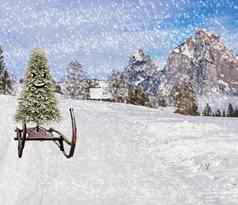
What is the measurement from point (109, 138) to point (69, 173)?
7945 millimetres

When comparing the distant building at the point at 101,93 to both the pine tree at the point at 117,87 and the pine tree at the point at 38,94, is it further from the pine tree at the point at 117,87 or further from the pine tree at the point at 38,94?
the pine tree at the point at 38,94

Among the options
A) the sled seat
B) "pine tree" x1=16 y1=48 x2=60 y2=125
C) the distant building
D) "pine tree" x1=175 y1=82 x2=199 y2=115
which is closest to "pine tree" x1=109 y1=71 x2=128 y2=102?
the distant building

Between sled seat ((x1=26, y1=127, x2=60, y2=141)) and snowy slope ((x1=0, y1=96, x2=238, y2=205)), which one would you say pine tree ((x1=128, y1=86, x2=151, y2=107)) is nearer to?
snowy slope ((x1=0, y1=96, x2=238, y2=205))

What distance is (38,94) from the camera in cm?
1941

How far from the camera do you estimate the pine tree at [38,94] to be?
1834 centimetres

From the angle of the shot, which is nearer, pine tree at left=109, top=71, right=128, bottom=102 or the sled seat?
the sled seat

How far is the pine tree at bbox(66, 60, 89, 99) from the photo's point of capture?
325 ft

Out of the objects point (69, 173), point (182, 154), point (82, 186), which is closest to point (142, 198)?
point (82, 186)

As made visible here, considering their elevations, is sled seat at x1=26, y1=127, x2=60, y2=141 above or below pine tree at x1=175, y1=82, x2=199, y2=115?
below

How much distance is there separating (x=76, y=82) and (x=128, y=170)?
84031 millimetres

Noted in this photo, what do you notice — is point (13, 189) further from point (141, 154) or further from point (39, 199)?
point (141, 154)

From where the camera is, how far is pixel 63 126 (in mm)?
27812

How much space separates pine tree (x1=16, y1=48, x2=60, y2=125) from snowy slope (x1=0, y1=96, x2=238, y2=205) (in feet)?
4.44

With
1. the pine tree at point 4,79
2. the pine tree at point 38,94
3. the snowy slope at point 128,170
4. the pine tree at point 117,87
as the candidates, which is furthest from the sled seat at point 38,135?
the pine tree at point 117,87
